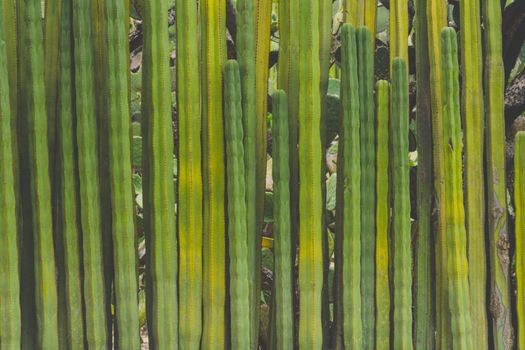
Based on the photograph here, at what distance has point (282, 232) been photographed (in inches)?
75.5

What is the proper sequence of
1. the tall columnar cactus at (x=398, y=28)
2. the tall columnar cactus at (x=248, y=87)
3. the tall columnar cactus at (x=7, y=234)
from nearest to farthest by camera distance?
the tall columnar cactus at (x=7, y=234), the tall columnar cactus at (x=248, y=87), the tall columnar cactus at (x=398, y=28)

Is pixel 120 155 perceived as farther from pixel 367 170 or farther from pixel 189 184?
pixel 367 170

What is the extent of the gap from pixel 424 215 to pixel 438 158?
0.50 feet

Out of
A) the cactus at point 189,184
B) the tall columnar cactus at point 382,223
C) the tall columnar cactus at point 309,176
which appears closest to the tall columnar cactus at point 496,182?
the tall columnar cactus at point 382,223

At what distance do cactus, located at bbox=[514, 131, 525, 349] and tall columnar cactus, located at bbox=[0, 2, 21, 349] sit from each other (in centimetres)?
123

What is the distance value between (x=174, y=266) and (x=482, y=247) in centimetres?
78

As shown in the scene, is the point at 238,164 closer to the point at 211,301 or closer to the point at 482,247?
the point at 211,301

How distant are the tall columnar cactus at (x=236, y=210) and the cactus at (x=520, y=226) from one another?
70 centimetres

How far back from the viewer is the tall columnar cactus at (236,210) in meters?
1.87

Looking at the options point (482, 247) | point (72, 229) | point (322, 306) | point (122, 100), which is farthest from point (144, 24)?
point (482, 247)

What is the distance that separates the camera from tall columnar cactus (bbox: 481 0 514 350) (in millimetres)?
2002

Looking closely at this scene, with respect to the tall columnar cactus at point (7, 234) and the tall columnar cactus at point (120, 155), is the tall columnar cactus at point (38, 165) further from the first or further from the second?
the tall columnar cactus at point (120, 155)

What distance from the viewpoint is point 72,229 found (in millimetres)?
1865

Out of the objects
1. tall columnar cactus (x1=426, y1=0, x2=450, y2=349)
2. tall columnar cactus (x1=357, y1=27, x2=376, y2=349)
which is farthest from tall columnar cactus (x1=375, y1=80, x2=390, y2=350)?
tall columnar cactus (x1=426, y1=0, x2=450, y2=349)
